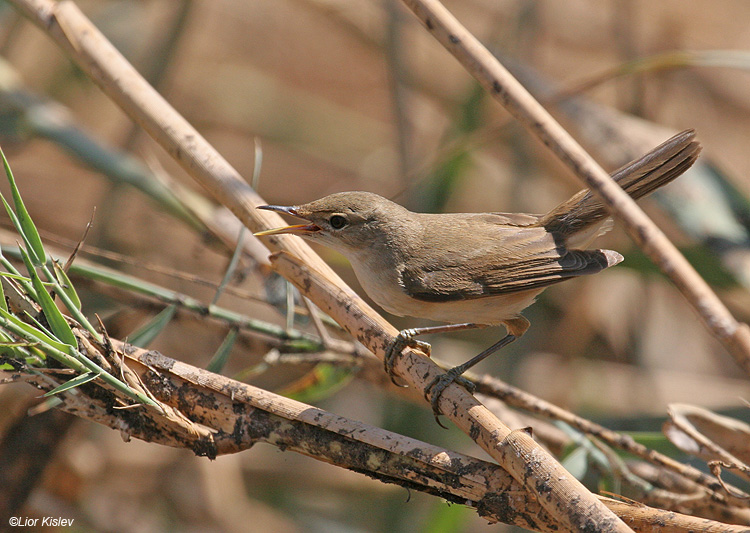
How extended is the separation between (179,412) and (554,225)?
142cm

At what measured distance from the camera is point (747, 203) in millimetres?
2725

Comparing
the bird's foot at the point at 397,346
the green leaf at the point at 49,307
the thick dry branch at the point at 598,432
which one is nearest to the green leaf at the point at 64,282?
Result: the green leaf at the point at 49,307

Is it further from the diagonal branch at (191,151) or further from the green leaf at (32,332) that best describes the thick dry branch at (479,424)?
the green leaf at (32,332)

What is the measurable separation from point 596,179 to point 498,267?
983 mm

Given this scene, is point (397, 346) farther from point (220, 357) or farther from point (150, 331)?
point (150, 331)

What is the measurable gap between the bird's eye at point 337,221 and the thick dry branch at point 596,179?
1.01m

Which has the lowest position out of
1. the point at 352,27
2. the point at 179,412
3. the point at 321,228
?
the point at 179,412

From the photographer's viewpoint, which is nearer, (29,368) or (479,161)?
(29,368)

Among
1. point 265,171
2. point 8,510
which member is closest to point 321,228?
point 8,510

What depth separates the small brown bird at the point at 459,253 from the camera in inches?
86.9

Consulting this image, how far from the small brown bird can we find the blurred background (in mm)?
389

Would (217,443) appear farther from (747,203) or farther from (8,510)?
(747,203)

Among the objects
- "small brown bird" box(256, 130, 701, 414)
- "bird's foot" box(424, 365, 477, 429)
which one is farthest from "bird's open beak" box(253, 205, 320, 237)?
"bird's foot" box(424, 365, 477, 429)

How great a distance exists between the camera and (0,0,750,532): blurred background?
290 centimetres
